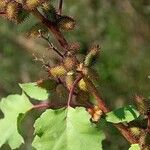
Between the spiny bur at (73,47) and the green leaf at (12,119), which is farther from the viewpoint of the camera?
the green leaf at (12,119)

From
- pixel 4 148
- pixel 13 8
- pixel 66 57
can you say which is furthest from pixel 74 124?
pixel 4 148

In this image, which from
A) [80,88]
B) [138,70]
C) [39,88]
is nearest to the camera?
[80,88]

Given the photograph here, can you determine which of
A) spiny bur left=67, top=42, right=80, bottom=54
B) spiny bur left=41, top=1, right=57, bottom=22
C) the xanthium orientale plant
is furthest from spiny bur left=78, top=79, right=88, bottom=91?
spiny bur left=41, top=1, right=57, bottom=22

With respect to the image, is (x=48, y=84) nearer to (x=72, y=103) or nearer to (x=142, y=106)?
(x=72, y=103)

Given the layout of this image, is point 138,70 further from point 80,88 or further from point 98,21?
point 80,88

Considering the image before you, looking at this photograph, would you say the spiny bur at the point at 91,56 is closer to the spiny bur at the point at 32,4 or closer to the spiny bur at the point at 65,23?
the spiny bur at the point at 65,23

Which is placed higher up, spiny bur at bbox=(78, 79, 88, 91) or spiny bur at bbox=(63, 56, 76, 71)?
spiny bur at bbox=(63, 56, 76, 71)

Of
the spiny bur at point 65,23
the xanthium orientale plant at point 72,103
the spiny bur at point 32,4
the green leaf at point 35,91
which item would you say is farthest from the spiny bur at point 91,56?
the green leaf at point 35,91

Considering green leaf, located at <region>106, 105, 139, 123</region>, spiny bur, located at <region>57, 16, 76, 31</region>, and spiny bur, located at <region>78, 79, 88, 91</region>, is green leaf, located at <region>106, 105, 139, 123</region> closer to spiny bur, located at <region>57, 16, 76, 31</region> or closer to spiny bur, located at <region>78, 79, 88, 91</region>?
spiny bur, located at <region>78, 79, 88, 91</region>
